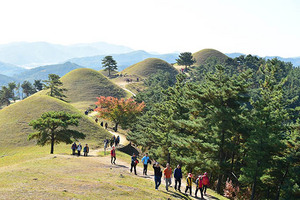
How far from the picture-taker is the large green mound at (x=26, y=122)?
44.6 m

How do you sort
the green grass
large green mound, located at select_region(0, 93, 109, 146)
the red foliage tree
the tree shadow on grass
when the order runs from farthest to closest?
the green grass < the red foliage tree < large green mound, located at select_region(0, 93, 109, 146) < the tree shadow on grass

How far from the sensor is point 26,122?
49562 mm

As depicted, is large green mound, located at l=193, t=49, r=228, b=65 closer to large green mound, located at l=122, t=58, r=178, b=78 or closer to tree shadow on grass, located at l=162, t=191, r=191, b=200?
large green mound, located at l=122, t=58, r=178, b=78

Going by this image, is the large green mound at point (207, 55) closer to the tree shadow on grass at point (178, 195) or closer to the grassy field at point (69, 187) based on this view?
the grassy field at point (69, 187)

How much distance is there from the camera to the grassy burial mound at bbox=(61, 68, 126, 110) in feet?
315

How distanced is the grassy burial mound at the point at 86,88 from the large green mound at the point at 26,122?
3059 cm

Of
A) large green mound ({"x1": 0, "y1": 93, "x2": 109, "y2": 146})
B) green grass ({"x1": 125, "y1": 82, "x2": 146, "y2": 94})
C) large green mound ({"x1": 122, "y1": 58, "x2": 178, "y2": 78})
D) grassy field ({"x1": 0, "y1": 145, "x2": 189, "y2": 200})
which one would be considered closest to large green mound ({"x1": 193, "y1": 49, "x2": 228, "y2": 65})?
large green mound ({"x1": 122, "y1": 58, "x2": 178, "y2": 78})

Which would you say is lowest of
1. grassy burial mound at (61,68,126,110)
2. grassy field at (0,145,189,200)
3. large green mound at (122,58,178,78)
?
grassy field at (0,145,189,200)

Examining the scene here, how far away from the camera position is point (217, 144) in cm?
2559

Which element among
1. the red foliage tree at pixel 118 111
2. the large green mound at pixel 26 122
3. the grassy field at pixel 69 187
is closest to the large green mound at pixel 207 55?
the red foliage tree at pixel 118 111

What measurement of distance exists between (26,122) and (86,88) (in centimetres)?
5653

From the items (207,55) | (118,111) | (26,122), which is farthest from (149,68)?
(26,122)

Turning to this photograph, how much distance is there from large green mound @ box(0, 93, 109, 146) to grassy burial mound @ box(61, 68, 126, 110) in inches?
1204

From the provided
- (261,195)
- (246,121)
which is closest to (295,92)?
(261,195)
